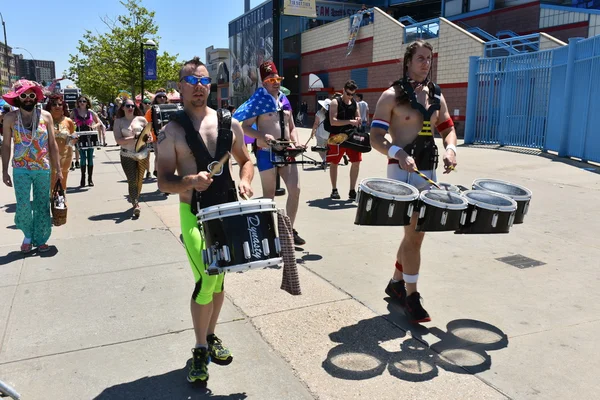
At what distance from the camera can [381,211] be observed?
3.37 meters

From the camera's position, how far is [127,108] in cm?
854

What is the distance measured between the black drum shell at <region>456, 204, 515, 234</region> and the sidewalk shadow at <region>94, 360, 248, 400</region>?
1837mm

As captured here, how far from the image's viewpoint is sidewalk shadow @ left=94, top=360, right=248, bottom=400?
2949 mm

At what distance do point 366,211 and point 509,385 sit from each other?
1357 mm

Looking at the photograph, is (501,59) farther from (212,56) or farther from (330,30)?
(212,56)

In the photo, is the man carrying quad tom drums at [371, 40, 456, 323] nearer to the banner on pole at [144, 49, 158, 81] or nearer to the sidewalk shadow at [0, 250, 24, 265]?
the sidewalk shadow at [0, 250, 24, 265]

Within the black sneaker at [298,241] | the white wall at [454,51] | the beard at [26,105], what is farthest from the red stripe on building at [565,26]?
the beard at [26,105]

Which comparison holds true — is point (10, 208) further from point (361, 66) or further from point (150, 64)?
point (361, 66)

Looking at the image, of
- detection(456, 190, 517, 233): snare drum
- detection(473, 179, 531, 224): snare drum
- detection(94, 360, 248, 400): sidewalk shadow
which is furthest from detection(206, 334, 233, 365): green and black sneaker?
detection(473, 179, 531, 224): snare drum

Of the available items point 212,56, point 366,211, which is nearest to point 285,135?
point 366,211

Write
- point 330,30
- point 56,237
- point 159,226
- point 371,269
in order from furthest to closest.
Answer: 1. point 330,30
2. point 159,226
3. point 56,237
4. point 371,269

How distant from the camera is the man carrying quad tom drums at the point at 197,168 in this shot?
299 centimetres

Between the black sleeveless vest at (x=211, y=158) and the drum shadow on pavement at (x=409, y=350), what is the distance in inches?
50.7

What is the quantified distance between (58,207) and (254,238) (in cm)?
416
